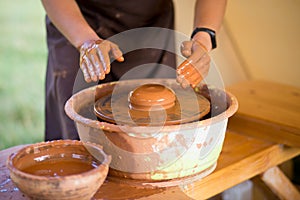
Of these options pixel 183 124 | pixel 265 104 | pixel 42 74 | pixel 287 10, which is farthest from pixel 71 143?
pixel 42 74

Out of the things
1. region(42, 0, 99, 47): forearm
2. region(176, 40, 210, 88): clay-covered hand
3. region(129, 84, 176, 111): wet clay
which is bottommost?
region(129, 84, 176, 111): wet clay

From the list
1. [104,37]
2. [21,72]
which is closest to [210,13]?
[104,37]

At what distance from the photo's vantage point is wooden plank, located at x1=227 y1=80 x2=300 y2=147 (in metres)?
1.57

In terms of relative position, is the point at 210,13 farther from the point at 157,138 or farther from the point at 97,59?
the point at 157,138

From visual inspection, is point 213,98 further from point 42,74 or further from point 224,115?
point 42,74

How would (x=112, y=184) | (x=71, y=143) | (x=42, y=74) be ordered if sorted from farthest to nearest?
(x=42, y=74), (x=112, y=184), (x=71, y=143)

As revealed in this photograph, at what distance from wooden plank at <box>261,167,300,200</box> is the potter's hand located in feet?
2.27

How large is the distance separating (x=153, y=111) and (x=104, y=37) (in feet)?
2.18

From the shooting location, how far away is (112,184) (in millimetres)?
1194

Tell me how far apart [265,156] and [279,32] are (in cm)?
105

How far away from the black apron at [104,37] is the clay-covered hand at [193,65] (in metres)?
0.47

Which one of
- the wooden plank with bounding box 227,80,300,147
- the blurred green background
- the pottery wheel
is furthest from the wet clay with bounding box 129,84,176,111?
the blurred green background

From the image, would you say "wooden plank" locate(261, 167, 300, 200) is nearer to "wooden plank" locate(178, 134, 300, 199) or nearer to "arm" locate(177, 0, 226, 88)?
"wooden plank" locate(178, 134, 300, 199)

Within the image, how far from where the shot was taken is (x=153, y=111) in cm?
121
